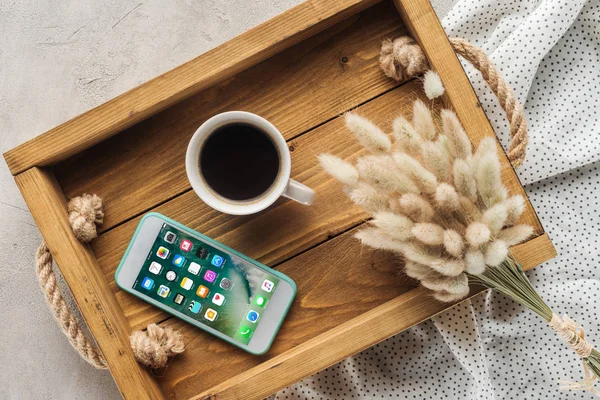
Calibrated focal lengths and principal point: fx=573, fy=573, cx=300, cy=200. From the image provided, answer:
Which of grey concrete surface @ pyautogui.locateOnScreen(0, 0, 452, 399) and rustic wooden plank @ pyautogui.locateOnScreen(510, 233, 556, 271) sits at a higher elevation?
grey concrete surface @ pyautogui.locateOnScreen(0, 0, 452, 399)

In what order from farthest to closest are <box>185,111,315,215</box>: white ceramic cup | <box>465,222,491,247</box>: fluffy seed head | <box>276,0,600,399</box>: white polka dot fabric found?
1. <box>276,0,600,399</box>: white polka dot fabric
2. <box>185,111,315,215</box>: white ceramic cup
3. <box>465,222,491,247</box>: fluffy seed head

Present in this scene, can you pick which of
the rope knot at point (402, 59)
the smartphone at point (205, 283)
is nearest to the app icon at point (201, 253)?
the smartphone at point (205, 283)

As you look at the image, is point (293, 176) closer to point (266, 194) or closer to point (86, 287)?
point (266, 194)

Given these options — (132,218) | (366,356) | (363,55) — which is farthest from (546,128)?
(132,218)

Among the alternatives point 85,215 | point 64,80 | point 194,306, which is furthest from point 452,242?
point 64,80

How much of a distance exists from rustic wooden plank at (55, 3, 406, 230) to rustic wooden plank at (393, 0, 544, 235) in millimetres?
51

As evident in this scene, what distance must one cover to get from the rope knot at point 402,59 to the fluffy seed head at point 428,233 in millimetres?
229

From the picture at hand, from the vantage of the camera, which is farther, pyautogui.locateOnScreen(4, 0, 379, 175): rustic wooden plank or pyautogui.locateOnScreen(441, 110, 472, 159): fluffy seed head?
pyautogui.locateOnScreen(4, 0, 379, 175): rustic wooden plank

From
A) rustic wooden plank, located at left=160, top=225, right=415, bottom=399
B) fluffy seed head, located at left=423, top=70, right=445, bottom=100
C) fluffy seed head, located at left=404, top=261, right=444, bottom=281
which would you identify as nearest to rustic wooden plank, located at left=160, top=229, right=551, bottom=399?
rustic wooden plank, located at left=160, top=225, right=415, bottom=399

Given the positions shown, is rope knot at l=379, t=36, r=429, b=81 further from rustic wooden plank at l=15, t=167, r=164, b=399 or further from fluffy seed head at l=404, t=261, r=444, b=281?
rustic wooden plank at l=15, t=167, r=164, b=399

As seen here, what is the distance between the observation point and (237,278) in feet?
2.38

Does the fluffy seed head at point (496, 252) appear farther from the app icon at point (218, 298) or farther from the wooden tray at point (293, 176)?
the app icon at point (218, 298)

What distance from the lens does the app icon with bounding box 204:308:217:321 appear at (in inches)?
28.5

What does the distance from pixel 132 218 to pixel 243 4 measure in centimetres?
39
